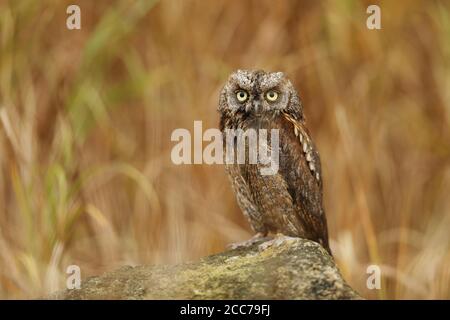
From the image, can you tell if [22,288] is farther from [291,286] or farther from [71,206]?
[291,286]

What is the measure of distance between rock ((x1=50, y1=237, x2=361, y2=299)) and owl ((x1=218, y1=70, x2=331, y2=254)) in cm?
31

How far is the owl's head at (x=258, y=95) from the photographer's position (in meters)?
2.77

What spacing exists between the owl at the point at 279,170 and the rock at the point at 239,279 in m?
0.31

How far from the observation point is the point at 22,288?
3332mm

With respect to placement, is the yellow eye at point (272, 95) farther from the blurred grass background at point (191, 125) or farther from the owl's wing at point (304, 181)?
the blurred grass background at point (191, 125)

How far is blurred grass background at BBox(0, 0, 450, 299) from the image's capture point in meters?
3.57

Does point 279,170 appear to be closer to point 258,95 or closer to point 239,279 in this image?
point 258,95

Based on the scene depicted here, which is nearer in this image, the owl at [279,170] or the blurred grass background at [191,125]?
the owl at [279,170]

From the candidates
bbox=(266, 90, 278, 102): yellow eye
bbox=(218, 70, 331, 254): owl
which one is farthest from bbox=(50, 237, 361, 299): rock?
bbox=(266, 90, 278, 102): yellow eye

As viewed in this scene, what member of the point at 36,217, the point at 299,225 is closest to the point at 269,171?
the point at 299,225

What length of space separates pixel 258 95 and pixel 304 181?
41cm
